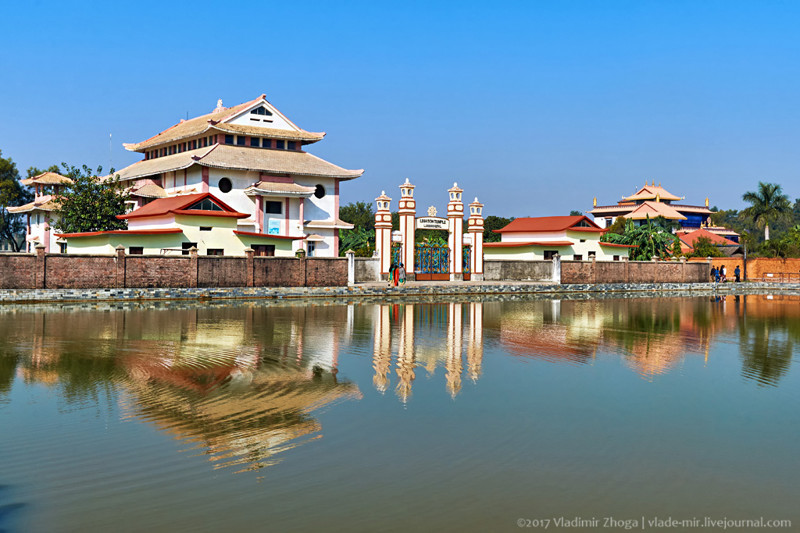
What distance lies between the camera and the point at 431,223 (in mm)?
45344

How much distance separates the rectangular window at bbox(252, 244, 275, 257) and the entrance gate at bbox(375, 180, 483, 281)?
19.4 ft

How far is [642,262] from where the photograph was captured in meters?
51.4

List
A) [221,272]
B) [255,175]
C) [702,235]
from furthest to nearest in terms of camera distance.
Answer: [702,235], [255,175], [221,272]

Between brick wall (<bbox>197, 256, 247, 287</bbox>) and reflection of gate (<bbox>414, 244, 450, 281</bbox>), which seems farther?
reflection of gate (<bbox>414, 244, 450, 281</bbox>)

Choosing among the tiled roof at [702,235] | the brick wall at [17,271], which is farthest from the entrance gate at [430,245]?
the tiled roof at [702,235]

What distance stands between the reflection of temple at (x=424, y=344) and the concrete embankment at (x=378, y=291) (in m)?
7.78

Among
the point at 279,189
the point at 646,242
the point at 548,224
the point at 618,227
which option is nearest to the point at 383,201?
the point at 279,189

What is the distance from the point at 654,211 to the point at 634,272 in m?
50.5

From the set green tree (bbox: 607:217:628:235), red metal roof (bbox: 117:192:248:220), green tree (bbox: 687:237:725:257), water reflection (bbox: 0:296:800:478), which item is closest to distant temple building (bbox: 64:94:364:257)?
red metal roof (bbox: 117:192:248:220)

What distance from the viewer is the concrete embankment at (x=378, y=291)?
30922 millimetres

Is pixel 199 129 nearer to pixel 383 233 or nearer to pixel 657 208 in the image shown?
pixel 383 233

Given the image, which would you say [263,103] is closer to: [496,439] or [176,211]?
[176,211]

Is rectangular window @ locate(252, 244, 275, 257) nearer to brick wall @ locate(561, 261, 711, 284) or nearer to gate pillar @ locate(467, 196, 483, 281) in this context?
gate pillar @ locate(467, 196, 483, 281)

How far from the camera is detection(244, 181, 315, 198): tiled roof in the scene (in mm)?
48719
